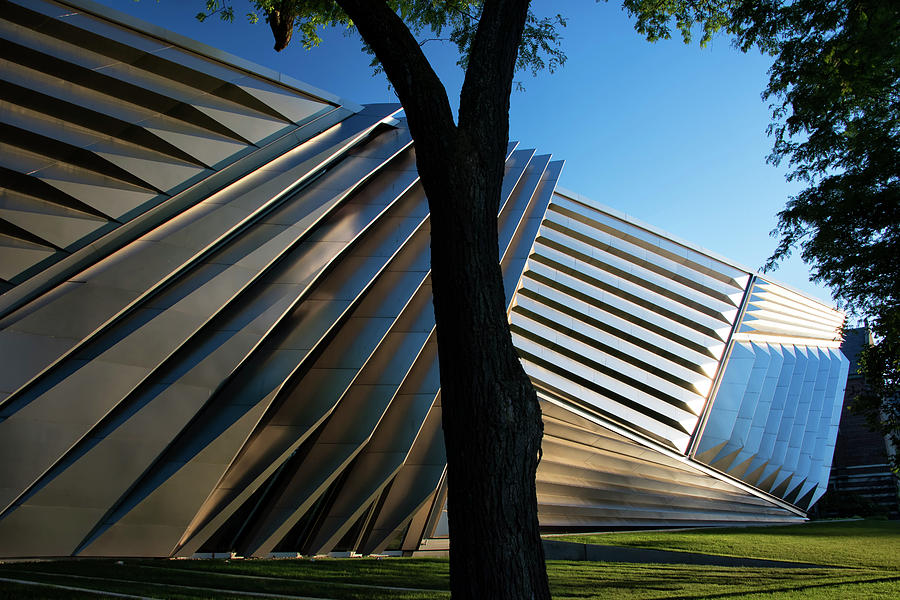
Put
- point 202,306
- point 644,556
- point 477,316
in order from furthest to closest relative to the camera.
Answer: point 644,556 → point 202,306 → point 477,316

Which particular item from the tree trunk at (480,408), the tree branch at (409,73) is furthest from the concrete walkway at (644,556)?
the tree branch at (409,73)

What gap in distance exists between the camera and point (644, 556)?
15.1 m

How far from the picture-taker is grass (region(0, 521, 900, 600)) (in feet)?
23.4

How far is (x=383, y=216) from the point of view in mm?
16719

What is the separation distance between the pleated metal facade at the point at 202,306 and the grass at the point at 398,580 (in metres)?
1.39

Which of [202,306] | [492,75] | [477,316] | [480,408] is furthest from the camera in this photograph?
[202,306]

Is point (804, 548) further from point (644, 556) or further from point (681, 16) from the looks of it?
point (681, 16)

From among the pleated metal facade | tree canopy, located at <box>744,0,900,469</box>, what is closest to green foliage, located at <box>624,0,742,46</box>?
tree canopy, located at <box>744,0,900,469</box>

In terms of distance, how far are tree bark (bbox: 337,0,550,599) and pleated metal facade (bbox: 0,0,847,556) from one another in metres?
8.03

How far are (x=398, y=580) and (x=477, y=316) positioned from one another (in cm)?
631

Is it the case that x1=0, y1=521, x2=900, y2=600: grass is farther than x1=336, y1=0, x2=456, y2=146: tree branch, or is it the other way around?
x1=0, y1=521, x2=900, y2=600: grass

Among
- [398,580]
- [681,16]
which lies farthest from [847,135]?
[398,580]

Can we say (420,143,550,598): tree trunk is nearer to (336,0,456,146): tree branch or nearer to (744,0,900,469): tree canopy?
(336,0,456,146): tree branch

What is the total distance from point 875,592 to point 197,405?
10.7m
